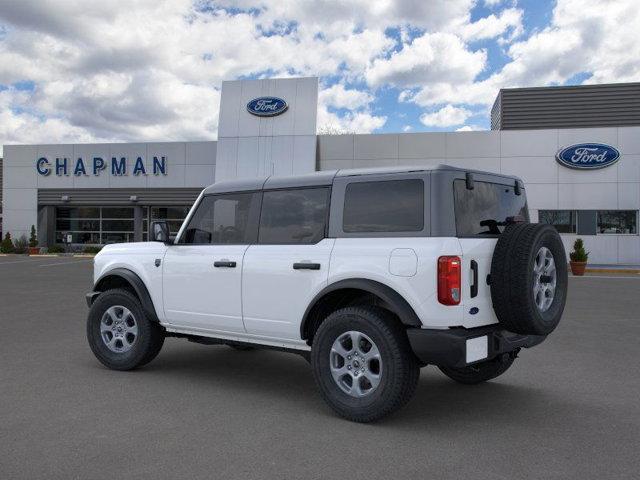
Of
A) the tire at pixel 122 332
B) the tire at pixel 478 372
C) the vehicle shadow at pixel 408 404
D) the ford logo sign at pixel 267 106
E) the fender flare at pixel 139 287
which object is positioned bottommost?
the vehicle shadow at pixel 408 404

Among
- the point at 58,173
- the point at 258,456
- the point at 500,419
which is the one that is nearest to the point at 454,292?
the point at 500,419

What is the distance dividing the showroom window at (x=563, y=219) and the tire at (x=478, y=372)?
69.3ft

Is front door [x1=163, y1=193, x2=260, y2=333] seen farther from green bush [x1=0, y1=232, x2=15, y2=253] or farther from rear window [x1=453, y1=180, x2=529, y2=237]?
green bush [x1=0, y1=232, x2=15, y2=253]

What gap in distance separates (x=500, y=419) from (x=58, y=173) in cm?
3191

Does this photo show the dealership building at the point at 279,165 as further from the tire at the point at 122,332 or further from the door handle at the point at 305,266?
the door handle at the point at 305,266

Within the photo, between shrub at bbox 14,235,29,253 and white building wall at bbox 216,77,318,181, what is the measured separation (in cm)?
1254

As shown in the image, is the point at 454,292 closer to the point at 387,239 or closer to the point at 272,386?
the point at 387,239

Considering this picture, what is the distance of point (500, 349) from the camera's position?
4488mm

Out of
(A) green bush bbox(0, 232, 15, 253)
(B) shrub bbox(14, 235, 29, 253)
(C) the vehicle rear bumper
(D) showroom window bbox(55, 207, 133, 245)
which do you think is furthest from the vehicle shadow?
(A) green bush bbox(0, 232, 15, 253)

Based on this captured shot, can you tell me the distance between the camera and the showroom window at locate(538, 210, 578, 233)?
990 inches

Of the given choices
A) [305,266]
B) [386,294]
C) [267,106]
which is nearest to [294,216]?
[305,266]

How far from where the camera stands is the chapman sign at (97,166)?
101 feet

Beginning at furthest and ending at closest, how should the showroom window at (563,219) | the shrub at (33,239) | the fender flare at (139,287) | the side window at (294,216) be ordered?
the shrub at (33,239) → the showroom window at (563,219) → the fender flare at (139,287) → the side window at (294,216)

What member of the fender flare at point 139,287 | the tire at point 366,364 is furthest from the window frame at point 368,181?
the fender flare at point 139,287
